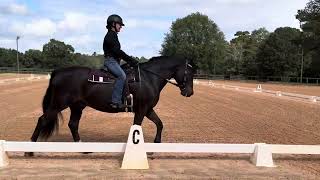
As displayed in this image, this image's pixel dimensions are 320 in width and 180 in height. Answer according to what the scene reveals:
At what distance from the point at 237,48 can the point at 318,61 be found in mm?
52668

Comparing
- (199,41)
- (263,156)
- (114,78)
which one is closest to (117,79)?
(114,78)

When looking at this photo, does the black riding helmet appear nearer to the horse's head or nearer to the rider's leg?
the rider's leg

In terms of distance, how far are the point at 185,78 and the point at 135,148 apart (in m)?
2.14

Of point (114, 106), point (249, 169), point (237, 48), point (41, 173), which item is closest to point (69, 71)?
point (114, 106)

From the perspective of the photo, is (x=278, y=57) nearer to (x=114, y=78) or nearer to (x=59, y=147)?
(x=114, y=78)

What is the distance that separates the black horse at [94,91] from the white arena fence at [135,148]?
843 mm

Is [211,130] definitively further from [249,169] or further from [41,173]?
[41,173]

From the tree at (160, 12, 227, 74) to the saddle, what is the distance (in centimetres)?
10215

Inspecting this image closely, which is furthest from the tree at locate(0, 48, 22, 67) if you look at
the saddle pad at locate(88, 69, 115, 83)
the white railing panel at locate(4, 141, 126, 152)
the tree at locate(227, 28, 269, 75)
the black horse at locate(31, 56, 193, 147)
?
the white railing panel at locate(4, 141, 126, 152)

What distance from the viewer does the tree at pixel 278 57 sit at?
90.6m

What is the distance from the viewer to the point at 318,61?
8138 cm

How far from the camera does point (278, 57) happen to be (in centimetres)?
9156

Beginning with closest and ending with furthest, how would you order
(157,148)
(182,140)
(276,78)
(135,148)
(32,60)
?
(135,148) < (157,148) < (182,140) < (276,78) < (32,60)

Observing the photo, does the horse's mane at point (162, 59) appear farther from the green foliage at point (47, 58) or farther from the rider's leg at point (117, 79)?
the green foliage at point (47, 58)
